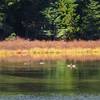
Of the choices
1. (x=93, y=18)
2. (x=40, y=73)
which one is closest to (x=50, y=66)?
(x=40, y=73)

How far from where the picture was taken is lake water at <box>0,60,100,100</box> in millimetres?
25594

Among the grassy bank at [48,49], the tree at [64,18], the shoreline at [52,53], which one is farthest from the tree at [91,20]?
the shoreline at [52,53]

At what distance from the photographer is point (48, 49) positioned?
6075 centimetres

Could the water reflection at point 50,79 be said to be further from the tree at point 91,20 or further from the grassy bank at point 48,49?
the tree at point 91,20

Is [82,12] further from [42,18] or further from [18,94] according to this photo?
[18,94]

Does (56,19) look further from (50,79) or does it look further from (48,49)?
(50,79)

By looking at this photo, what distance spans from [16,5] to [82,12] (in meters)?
10.1

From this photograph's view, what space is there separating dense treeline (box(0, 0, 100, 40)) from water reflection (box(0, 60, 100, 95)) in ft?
90.4

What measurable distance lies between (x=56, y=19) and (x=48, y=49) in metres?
15.7

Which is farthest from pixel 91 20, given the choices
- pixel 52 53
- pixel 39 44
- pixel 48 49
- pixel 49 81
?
pixel 49 81

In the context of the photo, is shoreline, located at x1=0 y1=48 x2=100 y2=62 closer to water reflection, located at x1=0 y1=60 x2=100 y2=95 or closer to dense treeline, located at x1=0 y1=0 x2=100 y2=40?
water reflection, located at x1=0 y1=60 x2=100 y2=95

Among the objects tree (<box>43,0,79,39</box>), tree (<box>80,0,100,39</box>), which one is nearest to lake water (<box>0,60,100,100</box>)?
tree (<box>43,0,79,39</box>)

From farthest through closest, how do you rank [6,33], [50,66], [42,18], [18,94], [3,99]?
[42,18] → [6,33] → [50,66] → [18,94] → [3,99]

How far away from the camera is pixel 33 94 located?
26016mm
